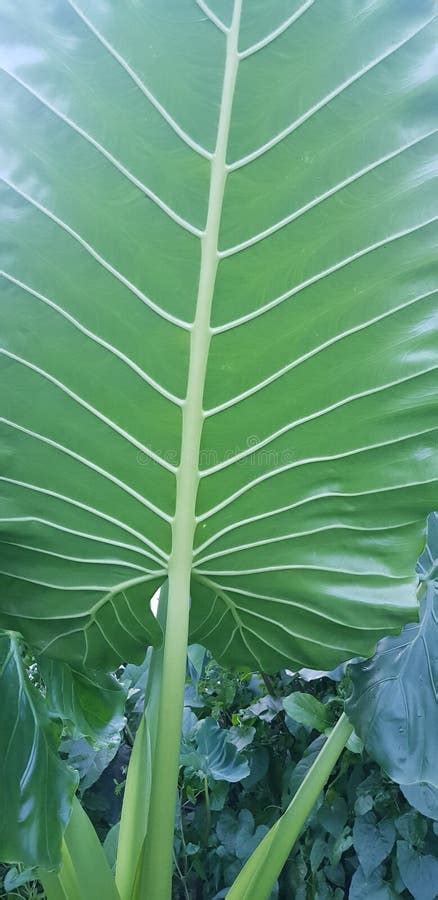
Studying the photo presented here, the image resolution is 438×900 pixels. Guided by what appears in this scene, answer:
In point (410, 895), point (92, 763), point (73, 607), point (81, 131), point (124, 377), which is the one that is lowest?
point (410, 895)

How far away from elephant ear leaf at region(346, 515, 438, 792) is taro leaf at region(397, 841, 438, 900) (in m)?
0.23

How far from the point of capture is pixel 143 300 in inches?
20.2

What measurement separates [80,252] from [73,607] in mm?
284

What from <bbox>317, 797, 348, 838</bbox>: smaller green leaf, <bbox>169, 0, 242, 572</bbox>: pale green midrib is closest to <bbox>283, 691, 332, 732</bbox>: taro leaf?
<bbox>317, 797, 348, 838</bbox>: smaller green leaf

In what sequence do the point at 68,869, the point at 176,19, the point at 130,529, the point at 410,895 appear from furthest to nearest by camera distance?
the point at 410,895 → the point at 68,869 → the point at 130,529 → the point at 176,19

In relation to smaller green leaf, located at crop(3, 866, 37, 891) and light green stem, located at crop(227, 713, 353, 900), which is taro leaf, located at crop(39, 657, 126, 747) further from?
smaller green leaf, located at crop(3, 866, 37, 891)

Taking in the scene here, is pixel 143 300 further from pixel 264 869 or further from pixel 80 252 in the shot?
pixel 264 869

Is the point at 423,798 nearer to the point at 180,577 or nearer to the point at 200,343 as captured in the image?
the point at 180,577

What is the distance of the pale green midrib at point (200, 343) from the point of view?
47cm

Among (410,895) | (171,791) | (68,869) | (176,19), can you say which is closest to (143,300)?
(176,19)

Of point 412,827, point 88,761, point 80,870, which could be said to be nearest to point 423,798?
point 412,827

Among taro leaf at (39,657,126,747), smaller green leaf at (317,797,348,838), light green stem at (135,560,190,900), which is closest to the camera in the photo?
light green stem at (135,560,190,900)

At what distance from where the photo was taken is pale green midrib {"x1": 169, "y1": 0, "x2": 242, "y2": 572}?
0.47m

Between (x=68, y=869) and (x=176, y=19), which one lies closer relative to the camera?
(x=176, y=19)
